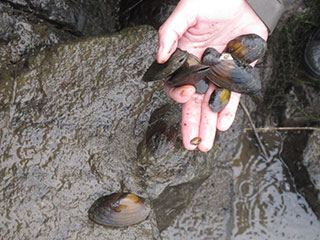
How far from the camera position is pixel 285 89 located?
→ 3.83m

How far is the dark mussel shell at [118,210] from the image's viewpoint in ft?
7.62

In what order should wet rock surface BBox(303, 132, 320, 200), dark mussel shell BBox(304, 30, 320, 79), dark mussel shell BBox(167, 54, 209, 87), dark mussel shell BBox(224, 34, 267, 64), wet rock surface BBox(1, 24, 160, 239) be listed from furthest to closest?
1. dark mussel shell BBox(304, 30, 320, 79)
2. wet rock surface BBox(303, 132, 320, 200)
3. dark mussel shell BBox(224, 34, 267, 64)
4. wet rock surface BBox(1, 24, 160, 239)
5. dark mussel shell BBox(167, 54, 209, 87)

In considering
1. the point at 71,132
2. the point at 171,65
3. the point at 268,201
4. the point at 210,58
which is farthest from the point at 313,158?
the point at 71,132

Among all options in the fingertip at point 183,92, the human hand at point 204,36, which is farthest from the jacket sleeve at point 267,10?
the fingertip at point 183,92

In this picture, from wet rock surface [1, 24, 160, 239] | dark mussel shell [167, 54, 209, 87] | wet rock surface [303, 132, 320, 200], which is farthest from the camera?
wet rock surface [303, 132, 320, 200]

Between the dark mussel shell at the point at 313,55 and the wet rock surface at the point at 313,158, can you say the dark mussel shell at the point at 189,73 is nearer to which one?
the wet rock surface at the point at 313,158

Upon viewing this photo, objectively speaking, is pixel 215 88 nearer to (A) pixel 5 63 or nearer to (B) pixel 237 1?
(B) pixel 237 1

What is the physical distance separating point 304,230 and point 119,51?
263cm

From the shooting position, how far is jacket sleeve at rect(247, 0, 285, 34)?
270 centimetres

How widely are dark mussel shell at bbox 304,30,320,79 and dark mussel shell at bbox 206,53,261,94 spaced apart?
65.2 inches

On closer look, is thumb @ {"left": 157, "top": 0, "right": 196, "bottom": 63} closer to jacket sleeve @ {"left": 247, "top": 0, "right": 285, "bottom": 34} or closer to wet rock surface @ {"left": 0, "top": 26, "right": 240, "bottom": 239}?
wet rock surface @ {"left": 0, "top": 26, "right": 240, "bottom": 239}

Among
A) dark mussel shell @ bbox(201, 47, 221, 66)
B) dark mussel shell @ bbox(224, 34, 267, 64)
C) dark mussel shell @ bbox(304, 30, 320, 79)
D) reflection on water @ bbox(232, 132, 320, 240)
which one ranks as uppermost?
dark mussel shell @ bbox(201, 47, 221, 66)

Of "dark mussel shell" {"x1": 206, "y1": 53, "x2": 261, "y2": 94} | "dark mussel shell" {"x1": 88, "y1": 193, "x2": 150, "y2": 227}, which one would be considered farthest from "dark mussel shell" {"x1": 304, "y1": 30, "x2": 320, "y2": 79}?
"dark mussel shell" {"x1": 88, "y1": 193, "x2": 150, "y2": 227}

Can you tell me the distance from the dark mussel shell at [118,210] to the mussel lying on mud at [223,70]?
87cm
